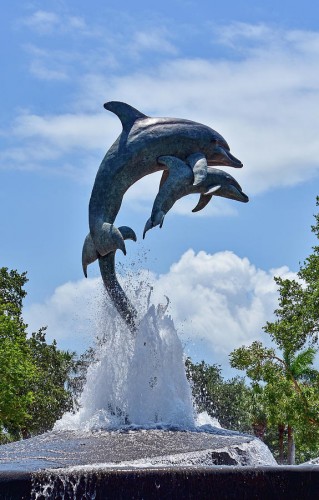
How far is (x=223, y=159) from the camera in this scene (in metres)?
14.8

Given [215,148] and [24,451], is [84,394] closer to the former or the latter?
[24,451]

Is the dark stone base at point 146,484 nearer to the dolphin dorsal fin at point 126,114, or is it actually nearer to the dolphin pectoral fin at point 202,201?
the dolphin pectoral fin at point 202,201

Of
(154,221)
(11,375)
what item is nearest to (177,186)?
(154,221)

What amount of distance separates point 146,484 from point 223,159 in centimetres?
728

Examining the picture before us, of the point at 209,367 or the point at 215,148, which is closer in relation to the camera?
the point at 215,148

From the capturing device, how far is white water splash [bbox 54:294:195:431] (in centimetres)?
1280

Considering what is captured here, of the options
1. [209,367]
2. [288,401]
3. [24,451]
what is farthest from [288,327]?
[209,367]

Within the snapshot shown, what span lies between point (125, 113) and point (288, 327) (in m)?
15.6

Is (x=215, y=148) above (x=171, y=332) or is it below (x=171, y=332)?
→ above

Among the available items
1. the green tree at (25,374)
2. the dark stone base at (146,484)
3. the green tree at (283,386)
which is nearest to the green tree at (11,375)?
the green tree at (25,374)

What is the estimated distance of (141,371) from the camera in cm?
1319

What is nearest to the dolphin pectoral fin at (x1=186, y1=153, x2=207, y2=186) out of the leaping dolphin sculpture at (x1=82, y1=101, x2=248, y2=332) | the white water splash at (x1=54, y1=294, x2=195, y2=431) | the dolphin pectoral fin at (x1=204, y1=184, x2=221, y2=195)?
the leaping dolphin sculpture at (x1=82, y1=101, x2=248, y2=332)

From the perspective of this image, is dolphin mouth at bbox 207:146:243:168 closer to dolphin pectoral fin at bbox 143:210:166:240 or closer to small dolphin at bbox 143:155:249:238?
small dolphin at bbox 143:155:249:238

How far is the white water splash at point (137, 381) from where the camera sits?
12.8 m
